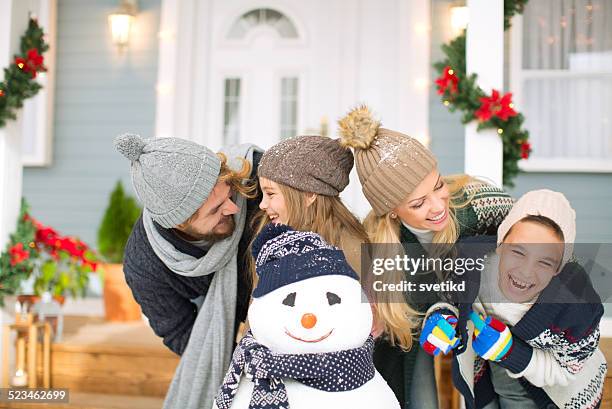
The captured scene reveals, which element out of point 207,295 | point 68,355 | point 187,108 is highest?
point 187,108

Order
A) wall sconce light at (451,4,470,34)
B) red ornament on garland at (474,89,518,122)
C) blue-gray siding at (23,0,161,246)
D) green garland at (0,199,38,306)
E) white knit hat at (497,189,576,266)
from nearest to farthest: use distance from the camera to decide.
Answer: white knit hat at (497,189,576,266)
red ornament on garland at (474,89,518,122)
green garland at (0,199,38,306)
wall sconce light at (451,4,470,34)
blue-gray siding at (23,0,161,246)

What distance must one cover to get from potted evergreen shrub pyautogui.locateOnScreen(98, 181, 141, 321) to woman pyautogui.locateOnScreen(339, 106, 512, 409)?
2707mm

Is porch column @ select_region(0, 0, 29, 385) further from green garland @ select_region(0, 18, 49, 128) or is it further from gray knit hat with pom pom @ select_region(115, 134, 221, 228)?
gray knit hat with pom pom @ select_region(115, 134, 221, 228)

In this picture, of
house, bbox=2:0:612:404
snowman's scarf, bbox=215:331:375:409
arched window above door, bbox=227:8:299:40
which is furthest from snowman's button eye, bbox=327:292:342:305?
arched window above door, bbox=227:8:299:40

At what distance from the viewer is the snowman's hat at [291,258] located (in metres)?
1.92

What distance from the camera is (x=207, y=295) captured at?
2.50 m

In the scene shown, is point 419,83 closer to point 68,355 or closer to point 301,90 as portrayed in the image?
point 301,90

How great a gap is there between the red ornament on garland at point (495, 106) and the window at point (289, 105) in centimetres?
228

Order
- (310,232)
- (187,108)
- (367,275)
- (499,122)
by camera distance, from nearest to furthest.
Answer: (310,232) < (367,275) < (499,122) < (187,108)

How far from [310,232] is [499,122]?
1407 mm

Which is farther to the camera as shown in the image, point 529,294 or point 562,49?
point 562,49

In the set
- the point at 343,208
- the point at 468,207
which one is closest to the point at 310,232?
the point at 343,208

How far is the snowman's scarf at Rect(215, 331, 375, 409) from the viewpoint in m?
1.87

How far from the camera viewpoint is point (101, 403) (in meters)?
3.25
